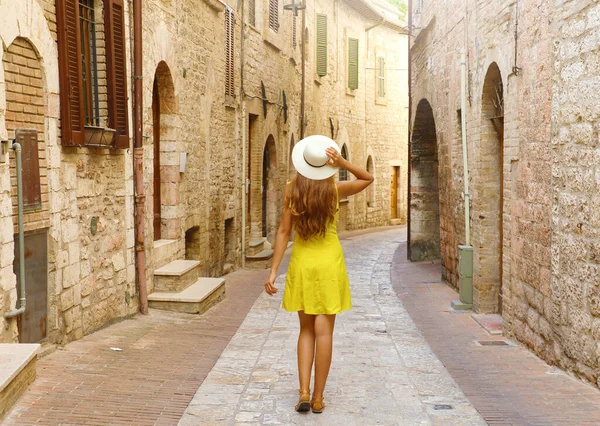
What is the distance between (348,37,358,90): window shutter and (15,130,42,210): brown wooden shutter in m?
20.8

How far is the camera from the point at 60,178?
6531 mm

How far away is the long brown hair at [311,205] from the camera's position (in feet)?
15.7

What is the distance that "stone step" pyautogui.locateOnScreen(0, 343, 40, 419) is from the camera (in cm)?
Result: 448

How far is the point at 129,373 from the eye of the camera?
5.77 m

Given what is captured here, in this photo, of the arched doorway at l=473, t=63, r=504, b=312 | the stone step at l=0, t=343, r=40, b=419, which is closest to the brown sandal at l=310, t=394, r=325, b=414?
the stone step at l=0, t=343, r=40, b=419

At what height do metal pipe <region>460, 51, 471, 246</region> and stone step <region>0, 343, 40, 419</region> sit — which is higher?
metal pipe <region>460, 51, 471, 246</region>

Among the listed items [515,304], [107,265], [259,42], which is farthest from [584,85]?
[259,42]

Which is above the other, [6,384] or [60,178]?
[60,178]

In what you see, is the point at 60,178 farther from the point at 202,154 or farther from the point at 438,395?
the point at 202,154

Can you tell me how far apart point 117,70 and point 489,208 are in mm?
4557

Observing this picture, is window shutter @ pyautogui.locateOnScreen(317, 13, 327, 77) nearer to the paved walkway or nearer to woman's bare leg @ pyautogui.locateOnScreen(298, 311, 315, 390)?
the paved walkway

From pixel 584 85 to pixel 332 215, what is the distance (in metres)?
2.14

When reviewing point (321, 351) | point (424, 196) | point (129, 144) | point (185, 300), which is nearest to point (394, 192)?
point (424, 196)

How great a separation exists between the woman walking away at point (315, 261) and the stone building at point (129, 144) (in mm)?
2079
